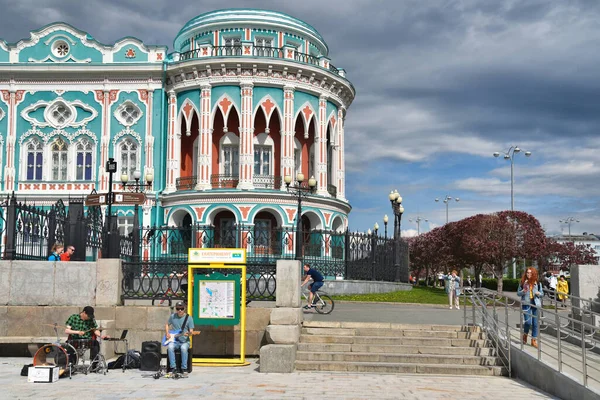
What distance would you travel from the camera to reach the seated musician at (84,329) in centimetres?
1381

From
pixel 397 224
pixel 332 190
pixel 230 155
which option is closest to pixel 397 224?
pixel 397 224

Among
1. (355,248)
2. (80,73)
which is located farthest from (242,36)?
(355,248)

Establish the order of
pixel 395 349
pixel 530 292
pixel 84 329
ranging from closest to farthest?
1. pixel 84 329
2. pixel 395 349
3. pixel 530 292

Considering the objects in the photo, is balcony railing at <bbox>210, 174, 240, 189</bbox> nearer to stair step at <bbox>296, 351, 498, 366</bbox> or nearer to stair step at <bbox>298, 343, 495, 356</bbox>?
stair step at <bbox>298, 343, 495, 356</bbox>

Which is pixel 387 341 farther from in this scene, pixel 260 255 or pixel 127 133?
pixel 127 133

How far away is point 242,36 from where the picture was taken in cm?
3947

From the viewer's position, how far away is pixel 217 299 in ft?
48.9

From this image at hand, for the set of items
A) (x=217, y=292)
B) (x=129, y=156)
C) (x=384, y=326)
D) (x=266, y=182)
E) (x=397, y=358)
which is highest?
(x=129, y=156)

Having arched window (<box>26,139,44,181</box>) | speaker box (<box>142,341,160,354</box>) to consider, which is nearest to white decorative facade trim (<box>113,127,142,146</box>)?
arched window (<box>26,139,44,181</box>)

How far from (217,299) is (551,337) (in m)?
6.58

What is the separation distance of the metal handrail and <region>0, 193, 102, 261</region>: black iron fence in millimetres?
9346

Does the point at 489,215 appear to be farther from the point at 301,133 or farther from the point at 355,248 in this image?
the point at 355,248

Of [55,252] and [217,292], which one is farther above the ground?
[55,252]

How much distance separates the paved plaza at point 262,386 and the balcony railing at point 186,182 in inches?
980
